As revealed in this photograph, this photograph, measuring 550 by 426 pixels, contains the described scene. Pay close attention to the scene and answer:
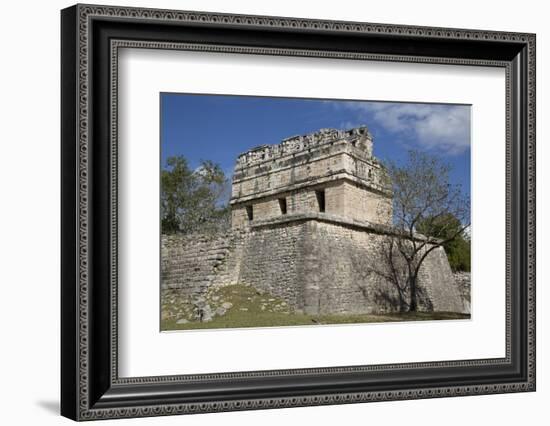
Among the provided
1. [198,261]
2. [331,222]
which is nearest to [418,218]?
[331,222]

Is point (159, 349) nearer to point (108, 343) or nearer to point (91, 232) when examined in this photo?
point (108, 343)

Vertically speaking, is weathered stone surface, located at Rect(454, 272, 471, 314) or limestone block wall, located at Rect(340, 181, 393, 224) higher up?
limestone block wall, located at Rect(340, 181, 393, 224)

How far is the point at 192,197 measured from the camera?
7.02 meters

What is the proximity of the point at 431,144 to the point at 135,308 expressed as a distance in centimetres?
304

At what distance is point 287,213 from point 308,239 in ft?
1.08

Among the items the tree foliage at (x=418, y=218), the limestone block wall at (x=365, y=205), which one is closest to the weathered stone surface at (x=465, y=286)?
the tree foliage at (x=418, y=218)

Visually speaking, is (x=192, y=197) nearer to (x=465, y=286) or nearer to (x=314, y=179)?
(x=314, y=179)

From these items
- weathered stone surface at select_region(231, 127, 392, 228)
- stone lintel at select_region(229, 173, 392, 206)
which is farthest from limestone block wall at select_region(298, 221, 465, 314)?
stone lintel at select_region(229, 173, 392, 206)

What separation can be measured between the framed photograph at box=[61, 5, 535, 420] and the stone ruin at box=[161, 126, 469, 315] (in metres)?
0.02

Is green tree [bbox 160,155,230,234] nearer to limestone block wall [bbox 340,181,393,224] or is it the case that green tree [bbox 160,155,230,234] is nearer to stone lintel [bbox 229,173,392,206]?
stone lintel [bbox 229,173,392,206]

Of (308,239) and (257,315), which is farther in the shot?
(308,239)

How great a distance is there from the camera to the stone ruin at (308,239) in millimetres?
7086

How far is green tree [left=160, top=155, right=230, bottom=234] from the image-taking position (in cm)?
676

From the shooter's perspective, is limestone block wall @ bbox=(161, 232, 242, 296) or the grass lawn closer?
limestone block wall @ bbox=(161, 232, 242, 296)
